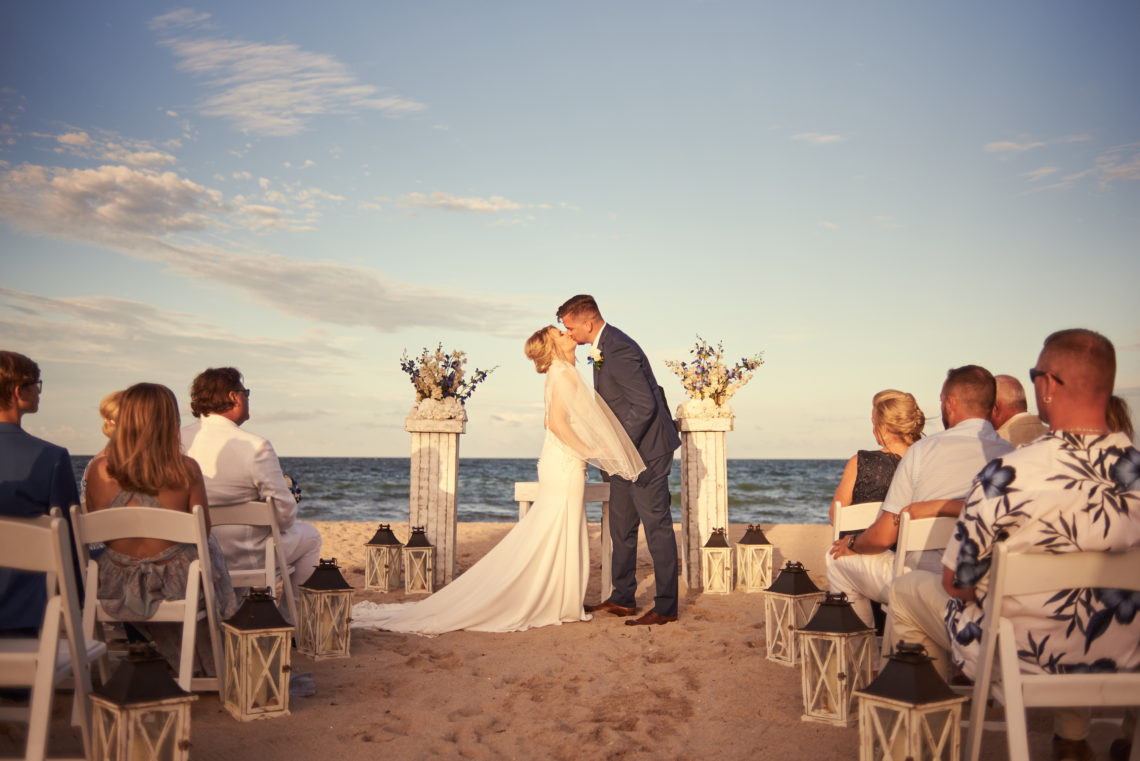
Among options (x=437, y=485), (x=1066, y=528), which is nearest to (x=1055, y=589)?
(x=1066, y=528)

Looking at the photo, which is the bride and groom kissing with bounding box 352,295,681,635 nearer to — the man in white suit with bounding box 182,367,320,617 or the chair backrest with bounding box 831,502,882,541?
the man in white suit with bounding box 182,367,320,617

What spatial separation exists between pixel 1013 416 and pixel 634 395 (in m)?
2.48

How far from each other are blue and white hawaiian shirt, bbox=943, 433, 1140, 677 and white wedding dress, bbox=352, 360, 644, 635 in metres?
3.53

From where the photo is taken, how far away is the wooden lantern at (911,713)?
2746 millimetres

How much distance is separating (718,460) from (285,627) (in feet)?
15.5

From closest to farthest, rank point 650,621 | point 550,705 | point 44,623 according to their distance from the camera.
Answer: point 44,623
point 550,705
point 650,621

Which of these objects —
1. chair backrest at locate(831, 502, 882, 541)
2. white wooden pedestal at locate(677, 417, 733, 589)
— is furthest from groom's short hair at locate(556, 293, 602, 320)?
chair backrest at locate(831, 502, 882, 541)

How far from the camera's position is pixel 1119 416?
2.98 metres

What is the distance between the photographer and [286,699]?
3857 millimetres

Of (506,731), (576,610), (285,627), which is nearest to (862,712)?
(506,731)

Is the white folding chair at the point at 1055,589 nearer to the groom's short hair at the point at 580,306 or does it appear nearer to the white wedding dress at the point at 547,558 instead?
the white wedding dress at the point at 547,558

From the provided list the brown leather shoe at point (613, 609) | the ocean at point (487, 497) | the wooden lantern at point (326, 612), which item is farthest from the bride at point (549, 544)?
the ocean at point (487, 497)

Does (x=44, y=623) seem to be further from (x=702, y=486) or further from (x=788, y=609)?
(x=702, y=486)

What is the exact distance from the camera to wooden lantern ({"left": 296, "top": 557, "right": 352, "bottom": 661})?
16.1 feet
